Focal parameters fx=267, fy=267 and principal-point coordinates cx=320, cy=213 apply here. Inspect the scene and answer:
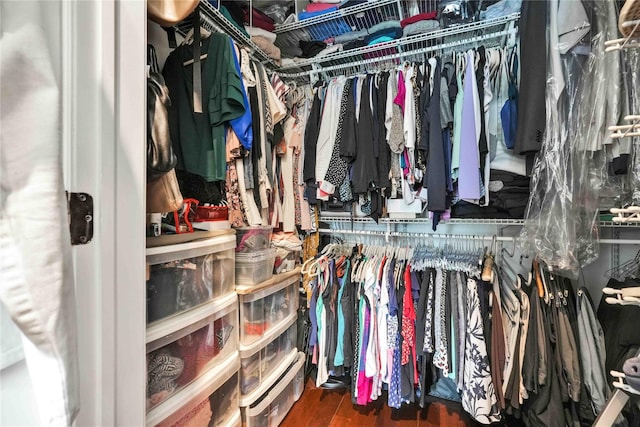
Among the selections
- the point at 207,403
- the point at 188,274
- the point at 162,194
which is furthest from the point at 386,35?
the point at 207,403

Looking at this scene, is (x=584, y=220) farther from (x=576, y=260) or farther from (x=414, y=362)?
(x=414, y=362)

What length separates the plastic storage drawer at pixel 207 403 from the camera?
0.84 meters

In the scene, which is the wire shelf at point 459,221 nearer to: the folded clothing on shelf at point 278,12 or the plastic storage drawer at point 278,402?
the plastic storage drawer at point 278,402

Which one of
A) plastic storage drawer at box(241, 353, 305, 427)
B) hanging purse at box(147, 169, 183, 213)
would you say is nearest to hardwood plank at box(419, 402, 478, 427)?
plastic storage drawer at box(241, 353, 305, 427)

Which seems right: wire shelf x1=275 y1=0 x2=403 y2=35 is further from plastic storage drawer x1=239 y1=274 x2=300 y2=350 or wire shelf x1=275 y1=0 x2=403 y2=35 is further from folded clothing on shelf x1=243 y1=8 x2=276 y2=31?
plastic storage drawer x1=239 y1=274 x2=300 y2=350

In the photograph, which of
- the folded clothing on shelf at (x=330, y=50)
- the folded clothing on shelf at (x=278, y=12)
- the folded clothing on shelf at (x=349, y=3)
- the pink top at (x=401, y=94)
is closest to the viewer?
the pink top at (x=401, y=94)

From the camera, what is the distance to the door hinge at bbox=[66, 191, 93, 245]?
0.40 meters

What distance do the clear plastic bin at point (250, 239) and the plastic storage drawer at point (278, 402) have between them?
70 centimetres

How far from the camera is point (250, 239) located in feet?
4.26

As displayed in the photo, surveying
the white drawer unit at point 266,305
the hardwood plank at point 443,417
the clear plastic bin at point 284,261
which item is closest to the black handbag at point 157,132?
the white drawer unit at point 266,305

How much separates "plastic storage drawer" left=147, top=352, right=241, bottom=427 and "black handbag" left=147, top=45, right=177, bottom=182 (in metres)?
0.73

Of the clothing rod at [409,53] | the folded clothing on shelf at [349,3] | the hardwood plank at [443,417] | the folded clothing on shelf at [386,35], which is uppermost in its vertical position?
the folded clothing on shelf at [349,3]

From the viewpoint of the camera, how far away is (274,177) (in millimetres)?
1592

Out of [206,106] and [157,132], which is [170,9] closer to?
[206,106]
